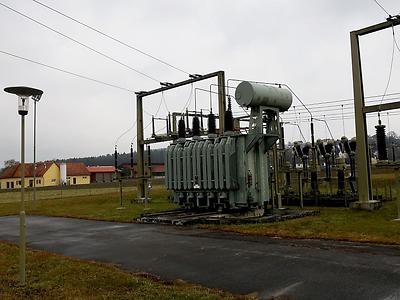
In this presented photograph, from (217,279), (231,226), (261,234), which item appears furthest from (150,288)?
(231,226)

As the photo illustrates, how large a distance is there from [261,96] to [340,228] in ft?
19.6

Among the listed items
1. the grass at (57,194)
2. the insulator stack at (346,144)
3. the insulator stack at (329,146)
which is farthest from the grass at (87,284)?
the grass at (57,194)

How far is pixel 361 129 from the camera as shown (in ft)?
58.7

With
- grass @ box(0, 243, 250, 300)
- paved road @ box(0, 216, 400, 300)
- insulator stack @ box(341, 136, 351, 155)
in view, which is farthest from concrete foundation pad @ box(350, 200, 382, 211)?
grass @ box(0, 243, 250, 300)

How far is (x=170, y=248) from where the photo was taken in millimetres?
10578

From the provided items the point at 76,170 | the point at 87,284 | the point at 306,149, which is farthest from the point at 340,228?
the point at 76,170

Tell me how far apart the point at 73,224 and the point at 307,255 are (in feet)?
38.4

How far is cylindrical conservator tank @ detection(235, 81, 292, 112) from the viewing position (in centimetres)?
1617

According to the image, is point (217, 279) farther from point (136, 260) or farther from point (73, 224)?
point (73, 224)

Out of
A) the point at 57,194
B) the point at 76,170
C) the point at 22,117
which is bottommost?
the point at 57,194

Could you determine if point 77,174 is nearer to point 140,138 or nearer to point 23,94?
point 140,138

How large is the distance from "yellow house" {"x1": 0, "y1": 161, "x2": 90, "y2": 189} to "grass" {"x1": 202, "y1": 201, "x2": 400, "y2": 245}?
85279mm

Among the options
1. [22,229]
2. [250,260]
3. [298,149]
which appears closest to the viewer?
[22,229]

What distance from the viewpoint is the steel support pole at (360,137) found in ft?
58.2
